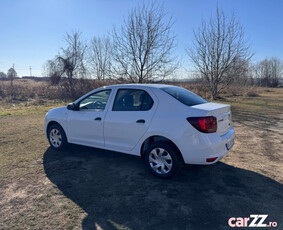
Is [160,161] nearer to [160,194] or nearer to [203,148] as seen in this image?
[160,194]

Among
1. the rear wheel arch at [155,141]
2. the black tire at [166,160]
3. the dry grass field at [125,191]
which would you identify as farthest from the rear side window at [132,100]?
the dry grass field at [125,191]

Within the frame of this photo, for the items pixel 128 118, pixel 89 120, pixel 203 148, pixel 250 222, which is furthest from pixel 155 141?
pixel 250 222

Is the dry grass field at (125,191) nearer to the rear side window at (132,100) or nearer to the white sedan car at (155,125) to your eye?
the white sedan car at (155,125)

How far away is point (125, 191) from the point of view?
3393 mm

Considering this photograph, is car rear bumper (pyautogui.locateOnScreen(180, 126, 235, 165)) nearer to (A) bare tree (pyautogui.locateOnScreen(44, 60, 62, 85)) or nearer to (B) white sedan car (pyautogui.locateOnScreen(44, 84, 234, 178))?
(B) white sedan car (pyautogui.locateOnScreen(44, 84, 234, 178))

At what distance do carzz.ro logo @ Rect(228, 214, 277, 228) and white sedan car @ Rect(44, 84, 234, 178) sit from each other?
3.12 ft

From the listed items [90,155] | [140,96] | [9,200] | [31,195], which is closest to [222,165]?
[140,96]

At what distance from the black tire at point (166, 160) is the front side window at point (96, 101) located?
1.46 m

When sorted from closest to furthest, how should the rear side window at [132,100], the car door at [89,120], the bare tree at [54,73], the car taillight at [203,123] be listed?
the car taillight at [203,123], the rear side window at [132,100], the car door at [89,120], the bare tree at [54,73]

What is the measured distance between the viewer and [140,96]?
13.4ft

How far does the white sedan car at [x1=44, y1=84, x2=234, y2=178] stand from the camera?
344cm

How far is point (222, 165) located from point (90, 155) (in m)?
3.05

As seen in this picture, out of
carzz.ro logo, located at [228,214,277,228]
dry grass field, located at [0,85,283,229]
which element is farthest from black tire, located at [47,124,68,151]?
carzz.ro logo, located at [228,214,277,228]

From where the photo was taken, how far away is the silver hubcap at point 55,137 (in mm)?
5234
